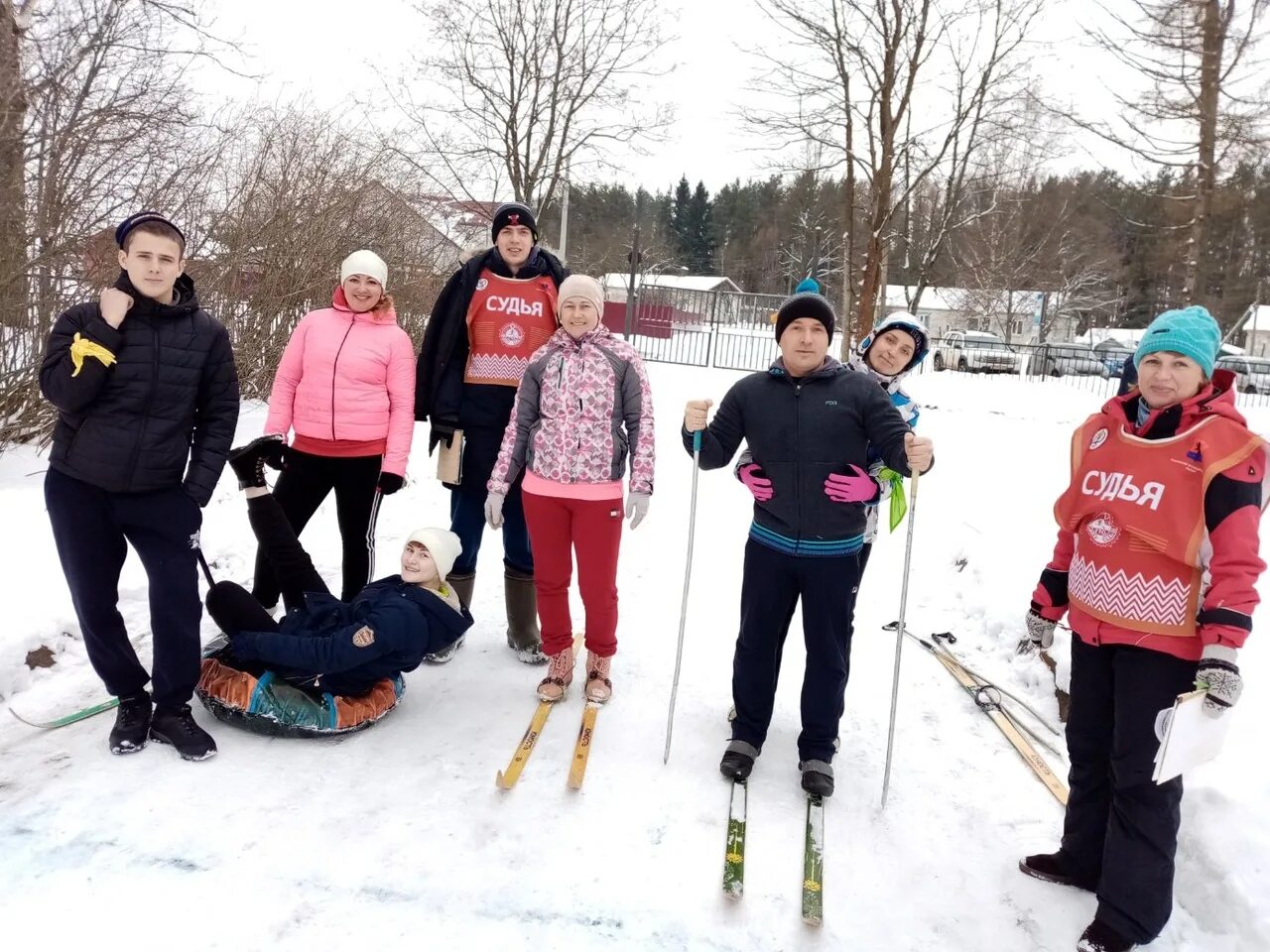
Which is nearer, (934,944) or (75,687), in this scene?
(934,944)

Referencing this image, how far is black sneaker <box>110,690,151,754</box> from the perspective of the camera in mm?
2887

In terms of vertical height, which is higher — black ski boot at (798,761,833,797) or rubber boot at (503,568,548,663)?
rubber boot at (503,568,548,663)

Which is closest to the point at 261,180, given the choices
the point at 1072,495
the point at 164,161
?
the point at 164,161

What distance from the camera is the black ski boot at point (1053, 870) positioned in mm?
2574

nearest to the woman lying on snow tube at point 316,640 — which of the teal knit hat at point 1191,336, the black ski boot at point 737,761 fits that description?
the black ski boot at point 737,761

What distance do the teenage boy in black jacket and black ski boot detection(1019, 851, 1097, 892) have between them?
2.98m

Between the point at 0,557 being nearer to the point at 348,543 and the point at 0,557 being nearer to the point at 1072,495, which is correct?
the point at 348,543

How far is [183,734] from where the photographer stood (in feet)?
9.53

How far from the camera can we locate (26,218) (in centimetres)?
570

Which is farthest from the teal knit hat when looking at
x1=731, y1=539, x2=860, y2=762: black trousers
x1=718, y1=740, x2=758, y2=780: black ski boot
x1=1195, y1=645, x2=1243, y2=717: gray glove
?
x1=718, y1=740, x2=758, y2=780: black ski boot

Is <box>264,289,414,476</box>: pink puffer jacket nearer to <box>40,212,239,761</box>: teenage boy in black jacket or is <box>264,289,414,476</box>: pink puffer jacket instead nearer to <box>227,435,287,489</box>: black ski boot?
<box>227,435,287,489</box>: black ski boot

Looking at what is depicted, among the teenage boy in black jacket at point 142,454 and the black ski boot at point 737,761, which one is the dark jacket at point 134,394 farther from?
the black ski boot at point 737,761

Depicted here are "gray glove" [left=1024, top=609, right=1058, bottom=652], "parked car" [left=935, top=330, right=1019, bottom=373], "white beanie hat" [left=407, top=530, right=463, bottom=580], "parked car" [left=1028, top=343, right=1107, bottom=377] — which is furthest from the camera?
"parked car" [left=935, top=330, right=1019, bottom=373]

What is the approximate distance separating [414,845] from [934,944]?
1.65 m
